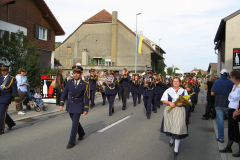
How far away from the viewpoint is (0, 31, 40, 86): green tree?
1528 cm

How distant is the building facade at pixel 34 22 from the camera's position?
2075cm

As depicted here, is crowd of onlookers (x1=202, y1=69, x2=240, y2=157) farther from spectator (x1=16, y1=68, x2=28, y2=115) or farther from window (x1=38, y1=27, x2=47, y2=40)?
window (x1=38, y1=27, x2=47, y2=40)

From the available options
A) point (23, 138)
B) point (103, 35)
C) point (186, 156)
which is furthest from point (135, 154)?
point (103, 35)

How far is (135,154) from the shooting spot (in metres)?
5.69

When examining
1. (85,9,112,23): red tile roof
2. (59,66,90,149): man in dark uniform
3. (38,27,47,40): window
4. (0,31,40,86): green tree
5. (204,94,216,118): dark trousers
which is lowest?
(204,94,216,118): dark trousers

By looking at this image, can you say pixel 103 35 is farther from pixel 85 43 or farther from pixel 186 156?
pixel 186 156

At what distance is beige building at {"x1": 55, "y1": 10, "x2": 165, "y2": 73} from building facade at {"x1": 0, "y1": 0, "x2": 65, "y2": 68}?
56.7 feet

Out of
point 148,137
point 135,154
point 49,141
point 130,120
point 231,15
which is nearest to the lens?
point 135,154

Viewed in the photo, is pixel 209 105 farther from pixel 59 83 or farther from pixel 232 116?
pixel 59 83

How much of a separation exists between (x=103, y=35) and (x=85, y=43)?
12.1 feet

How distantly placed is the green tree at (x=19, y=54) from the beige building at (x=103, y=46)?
2794cm

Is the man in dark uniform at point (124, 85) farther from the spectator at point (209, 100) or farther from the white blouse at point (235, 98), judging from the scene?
the white blouse at point (235, 98)

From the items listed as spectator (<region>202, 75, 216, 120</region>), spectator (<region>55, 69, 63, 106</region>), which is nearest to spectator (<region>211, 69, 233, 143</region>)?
spectator (<region>202, 75, 216, 120</region>)

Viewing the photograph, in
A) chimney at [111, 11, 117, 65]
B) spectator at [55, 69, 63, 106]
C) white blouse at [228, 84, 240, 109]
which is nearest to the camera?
white blouse at [228, 84, 240, 109]
